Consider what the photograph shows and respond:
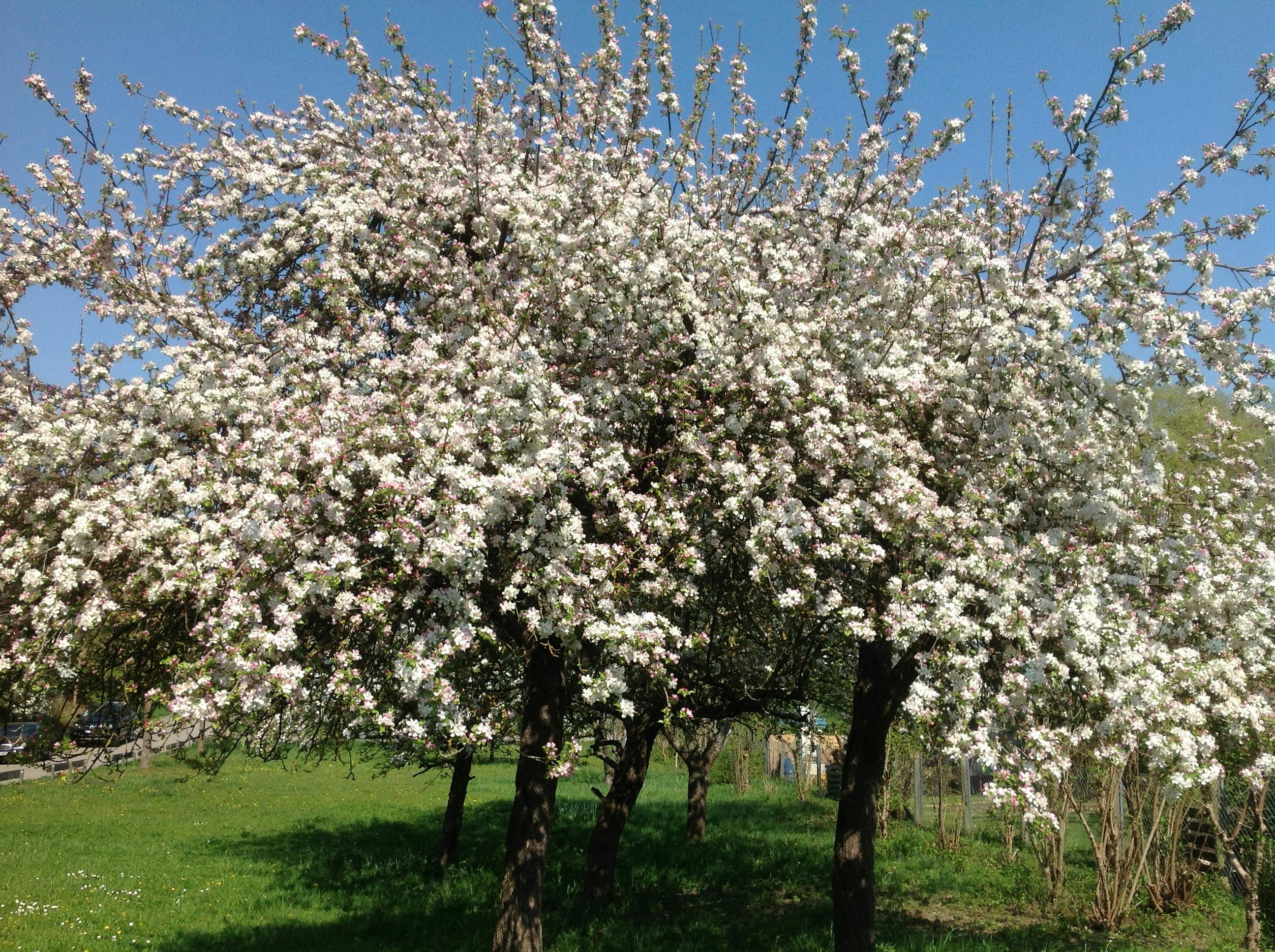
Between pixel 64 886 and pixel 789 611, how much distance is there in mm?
13258

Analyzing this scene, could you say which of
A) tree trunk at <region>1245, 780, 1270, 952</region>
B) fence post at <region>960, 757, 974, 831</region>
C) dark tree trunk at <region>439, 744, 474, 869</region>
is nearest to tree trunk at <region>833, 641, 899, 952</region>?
tree trunk at <region>1245, 780, 1270, 952</region>

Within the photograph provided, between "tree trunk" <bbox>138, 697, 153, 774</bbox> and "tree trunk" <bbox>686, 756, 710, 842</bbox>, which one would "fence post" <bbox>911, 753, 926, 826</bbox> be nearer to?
"tree trunk" <bbox>686, 756, 710, 842</bbox>

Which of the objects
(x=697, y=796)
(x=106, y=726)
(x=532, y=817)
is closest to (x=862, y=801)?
(x=532, y=817)

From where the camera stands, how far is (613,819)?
1401cm

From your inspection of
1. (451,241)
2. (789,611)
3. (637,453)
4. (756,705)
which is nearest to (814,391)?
(637,453)

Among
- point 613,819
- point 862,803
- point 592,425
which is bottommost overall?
point 613,819

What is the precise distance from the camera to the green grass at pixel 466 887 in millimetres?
11484

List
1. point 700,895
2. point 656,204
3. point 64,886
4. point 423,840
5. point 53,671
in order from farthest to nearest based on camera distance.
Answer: point 423,840
point 700,895
point 64,886
point 656,204
point 53,671

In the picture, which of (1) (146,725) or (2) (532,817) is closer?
(1) (146,725)

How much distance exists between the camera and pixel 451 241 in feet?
30.3

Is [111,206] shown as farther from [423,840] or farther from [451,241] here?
[423,840]

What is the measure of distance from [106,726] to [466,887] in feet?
28.3

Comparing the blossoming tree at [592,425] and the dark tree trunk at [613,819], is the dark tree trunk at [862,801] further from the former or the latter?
the dark tree trunk at [613,819]

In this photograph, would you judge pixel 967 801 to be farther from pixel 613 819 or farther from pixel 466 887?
pixel 466 887
